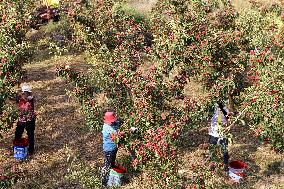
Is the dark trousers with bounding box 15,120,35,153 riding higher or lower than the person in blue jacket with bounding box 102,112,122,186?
lower

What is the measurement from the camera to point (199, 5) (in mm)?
13078

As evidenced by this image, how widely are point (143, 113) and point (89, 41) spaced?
261 inches

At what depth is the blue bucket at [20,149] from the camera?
11.2 meters

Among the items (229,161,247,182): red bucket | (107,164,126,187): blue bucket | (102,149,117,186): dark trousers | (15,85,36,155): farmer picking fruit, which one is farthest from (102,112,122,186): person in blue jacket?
(229,161,247,182): red bucket

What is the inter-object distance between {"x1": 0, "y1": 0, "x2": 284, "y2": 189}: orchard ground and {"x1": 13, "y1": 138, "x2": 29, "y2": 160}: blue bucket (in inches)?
6.6

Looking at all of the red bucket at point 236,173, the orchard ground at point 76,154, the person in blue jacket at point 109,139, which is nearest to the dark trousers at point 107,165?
the person in blue jacket at point 109,139

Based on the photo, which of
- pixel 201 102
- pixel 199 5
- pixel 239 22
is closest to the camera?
pixel 201 102

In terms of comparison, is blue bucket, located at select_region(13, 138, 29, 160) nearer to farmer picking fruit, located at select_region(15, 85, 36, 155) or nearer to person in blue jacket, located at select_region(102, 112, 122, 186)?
farmer picking fruit, located at select_region(15, 85, 36, 155)

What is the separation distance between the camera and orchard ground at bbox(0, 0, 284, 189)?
10367 millimetres

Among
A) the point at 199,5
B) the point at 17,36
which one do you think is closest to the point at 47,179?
the point at 17,36

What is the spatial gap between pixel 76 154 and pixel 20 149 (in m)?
1.51

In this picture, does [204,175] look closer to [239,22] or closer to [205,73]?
[205,73]

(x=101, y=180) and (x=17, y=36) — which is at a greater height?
(x=17, y=36)

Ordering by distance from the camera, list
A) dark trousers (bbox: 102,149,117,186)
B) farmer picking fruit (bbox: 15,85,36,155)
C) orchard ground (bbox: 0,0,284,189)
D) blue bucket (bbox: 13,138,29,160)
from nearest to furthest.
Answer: dark trousers (bbox: 102,149,117,186)
orchard ground (bbox: 0,0,284,189)
farmer picking fruit (bbox: 15,85,36,155)
blue bucket (bbox: 13,138,29,160)
